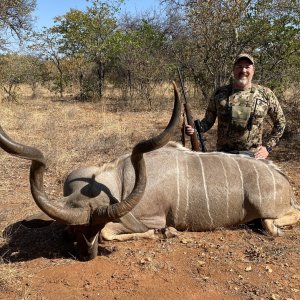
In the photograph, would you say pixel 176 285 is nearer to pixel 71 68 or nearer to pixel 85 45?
pixel 85 45

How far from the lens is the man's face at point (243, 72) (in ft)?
14.0

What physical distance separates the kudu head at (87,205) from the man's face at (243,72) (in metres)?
1.75

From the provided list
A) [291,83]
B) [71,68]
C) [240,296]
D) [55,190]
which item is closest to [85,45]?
[71,68]

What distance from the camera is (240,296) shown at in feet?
9.24

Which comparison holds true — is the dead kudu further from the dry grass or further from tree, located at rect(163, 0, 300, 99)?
tree, located at rect(163, 0, 300, 99)

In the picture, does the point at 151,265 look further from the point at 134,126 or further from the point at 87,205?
the point at 134,126

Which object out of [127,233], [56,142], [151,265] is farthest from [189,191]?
[56,142]

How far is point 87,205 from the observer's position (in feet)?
10.4

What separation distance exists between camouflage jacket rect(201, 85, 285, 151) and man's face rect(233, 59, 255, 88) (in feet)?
0.31

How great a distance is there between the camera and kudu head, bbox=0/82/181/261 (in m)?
2.67

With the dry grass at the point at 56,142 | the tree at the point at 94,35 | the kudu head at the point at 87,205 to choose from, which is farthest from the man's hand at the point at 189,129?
the tree at the point at 94,35

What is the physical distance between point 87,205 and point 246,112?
2.08 meters

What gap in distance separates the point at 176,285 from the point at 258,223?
4.27 feet

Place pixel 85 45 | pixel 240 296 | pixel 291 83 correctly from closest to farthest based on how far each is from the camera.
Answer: pixel 240 296
pixel 291 83
pixel 85 45
